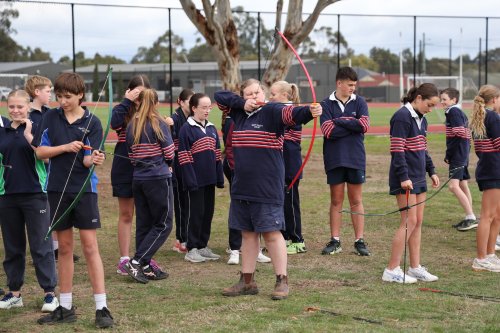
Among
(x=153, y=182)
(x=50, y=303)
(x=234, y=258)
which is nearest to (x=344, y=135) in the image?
(x=234, y=258)

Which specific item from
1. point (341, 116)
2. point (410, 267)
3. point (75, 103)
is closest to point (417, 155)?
point (410, 267)

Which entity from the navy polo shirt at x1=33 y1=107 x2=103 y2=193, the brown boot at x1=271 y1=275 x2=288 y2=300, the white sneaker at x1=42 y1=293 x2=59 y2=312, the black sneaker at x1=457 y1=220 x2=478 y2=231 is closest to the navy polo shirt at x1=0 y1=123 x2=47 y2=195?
the navy polo shirt at x1=33 y1=107 x2=103 y2=193

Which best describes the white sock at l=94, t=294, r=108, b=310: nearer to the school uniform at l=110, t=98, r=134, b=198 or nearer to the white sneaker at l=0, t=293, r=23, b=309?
the white sneaker at l=0, t=293, r=23, b=309

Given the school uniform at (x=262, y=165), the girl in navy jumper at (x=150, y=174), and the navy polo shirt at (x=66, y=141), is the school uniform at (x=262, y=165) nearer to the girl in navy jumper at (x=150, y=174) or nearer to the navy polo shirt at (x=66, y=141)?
the girl in navy jumper at (x=150, y=174)

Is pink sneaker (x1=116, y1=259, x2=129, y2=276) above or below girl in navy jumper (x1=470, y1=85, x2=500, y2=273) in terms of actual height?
below

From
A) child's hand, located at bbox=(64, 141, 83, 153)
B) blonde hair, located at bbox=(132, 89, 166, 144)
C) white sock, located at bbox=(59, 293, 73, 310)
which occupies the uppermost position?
blonde hair, located at bbox=(132, 89, 166, 144)

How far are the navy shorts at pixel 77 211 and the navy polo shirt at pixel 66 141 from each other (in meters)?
0.05

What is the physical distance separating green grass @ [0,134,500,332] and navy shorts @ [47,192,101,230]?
0.73 metres

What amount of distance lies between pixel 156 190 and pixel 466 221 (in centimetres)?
469

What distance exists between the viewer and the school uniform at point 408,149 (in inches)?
292

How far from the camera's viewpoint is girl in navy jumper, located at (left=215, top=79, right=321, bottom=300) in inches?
263

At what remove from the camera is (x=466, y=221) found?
1053 cm

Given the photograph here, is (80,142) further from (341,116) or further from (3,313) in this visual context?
(341,116)

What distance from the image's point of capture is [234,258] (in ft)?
28.1
